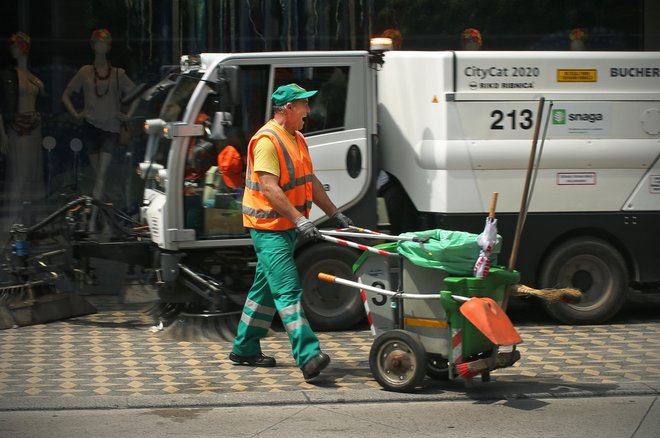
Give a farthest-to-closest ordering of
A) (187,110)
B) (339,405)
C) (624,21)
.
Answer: (624,21) → (187,110) → (339,405)

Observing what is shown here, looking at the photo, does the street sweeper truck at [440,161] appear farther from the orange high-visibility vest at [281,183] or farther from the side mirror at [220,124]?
the orange high-visibility vest at [281,183]

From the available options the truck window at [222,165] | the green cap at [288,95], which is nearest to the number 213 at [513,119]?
the truck window at [222,165]

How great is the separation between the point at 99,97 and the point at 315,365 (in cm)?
624

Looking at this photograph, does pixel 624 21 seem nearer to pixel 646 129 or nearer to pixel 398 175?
pixel 646 129

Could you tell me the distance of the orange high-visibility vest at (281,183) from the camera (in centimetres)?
729

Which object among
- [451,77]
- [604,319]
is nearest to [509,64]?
[451,77]

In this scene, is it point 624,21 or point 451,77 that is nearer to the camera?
point 451,77

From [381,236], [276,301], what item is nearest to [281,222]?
[276,301]

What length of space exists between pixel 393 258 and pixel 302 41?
19.6 feet

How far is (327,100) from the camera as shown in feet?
29.1

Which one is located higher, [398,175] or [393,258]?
[398,175]

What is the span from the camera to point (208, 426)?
6.21 m

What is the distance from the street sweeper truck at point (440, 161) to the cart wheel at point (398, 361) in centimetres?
195

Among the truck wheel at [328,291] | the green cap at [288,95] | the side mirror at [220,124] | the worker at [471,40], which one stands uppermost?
the worker at [471,40]
